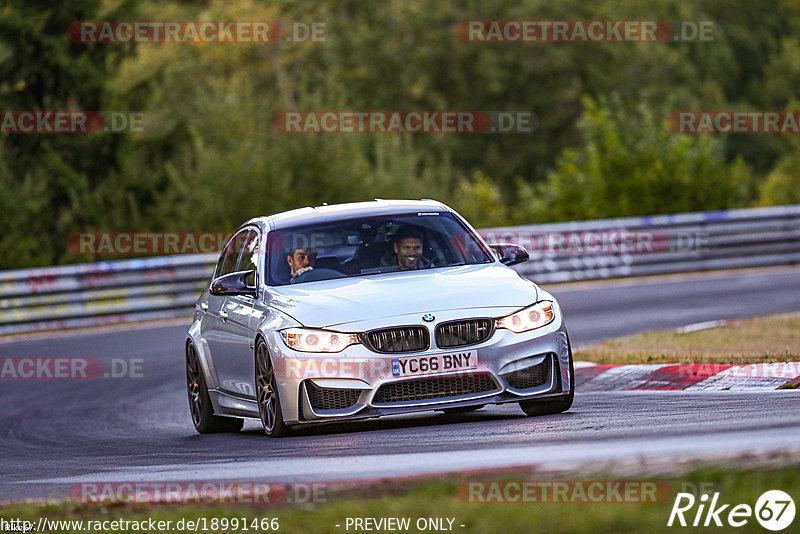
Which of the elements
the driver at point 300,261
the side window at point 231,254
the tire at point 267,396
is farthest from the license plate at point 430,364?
the side window at point 231,254

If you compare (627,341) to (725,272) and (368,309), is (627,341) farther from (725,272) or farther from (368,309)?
(725,272)

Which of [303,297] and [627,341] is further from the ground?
[303,297]

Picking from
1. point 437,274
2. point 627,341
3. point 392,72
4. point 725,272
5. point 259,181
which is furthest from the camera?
point 392,72

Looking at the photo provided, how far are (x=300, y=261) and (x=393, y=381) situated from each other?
5.65 ft

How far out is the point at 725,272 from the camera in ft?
90.9

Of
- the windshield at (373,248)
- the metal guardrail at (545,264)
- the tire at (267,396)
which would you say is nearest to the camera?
the tire at (267,396)

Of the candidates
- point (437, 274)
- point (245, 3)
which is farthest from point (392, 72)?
point (437, 274)

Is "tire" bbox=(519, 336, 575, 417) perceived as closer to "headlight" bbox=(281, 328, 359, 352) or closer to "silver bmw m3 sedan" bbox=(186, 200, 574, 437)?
"silver bmw m3 sedan" bbox=(186, 200, 574, 437)

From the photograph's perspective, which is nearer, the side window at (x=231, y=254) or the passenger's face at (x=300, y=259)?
the passenger's face at (x=300, y=259)

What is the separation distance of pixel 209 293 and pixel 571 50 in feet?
172

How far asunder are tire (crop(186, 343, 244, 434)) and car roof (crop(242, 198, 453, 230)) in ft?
Result: 4.40

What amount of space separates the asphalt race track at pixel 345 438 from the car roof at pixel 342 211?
4.91 ft

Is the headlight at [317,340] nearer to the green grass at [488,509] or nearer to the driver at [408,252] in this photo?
the driver at [408,252]

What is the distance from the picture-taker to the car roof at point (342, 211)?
36.9 feet
